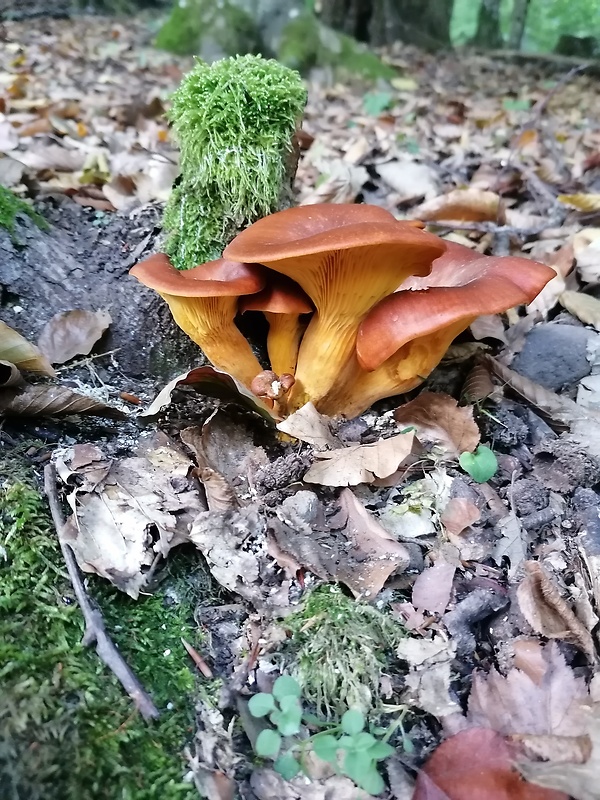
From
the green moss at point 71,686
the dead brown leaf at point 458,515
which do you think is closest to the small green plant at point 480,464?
the dead brown leaf at point 458,515

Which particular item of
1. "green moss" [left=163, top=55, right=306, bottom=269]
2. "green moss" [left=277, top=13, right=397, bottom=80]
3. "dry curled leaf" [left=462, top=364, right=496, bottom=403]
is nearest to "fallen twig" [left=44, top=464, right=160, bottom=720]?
"green moss" [left=163, top=55, right=306, bottom=269]

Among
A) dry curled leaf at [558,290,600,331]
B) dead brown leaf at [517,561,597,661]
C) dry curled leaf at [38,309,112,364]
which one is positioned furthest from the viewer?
dry curled leaf at [558,290,600,331]

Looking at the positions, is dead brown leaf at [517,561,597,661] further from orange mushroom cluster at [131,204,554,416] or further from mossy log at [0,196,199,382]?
mossy log at [0,196,199,382]

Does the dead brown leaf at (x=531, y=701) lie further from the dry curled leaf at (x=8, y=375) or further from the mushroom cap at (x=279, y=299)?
the dry curled leaf at (x=8, y=375)

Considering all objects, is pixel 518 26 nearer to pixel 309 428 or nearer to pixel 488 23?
pixel 488 23

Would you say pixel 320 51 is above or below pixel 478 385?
above

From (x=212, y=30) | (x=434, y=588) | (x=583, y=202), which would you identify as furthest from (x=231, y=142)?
(x=212, y=30)

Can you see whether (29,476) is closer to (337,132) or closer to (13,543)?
(13,543)
